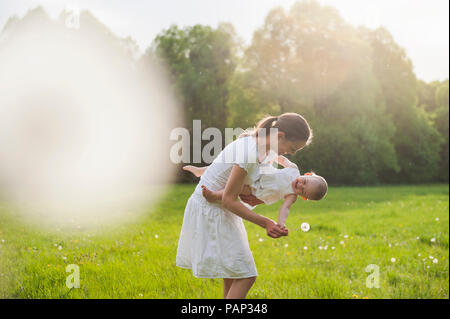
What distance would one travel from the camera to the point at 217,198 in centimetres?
198

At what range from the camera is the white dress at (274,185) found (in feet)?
6.17

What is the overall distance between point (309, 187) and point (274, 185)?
0.17 metres

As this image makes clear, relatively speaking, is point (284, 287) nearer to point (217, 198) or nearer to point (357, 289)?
point (357, 289)

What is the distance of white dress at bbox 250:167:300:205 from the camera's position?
6.17ft

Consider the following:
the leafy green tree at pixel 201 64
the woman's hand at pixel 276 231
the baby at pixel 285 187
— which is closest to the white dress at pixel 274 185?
the baby at pixel 285 187

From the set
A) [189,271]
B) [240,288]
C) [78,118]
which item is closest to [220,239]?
[240,288]

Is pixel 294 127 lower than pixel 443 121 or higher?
lower

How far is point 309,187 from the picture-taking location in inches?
74.7

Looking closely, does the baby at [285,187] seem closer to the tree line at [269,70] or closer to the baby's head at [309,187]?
the baby's head at [309,187]

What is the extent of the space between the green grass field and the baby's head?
3.19 ft

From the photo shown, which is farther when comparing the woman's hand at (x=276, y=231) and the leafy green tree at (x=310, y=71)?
the leafy green tree at (x=310, y=71)

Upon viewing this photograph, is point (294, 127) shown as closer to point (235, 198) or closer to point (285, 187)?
point (285, 187)

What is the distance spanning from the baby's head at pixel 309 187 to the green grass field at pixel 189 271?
3.19 feet

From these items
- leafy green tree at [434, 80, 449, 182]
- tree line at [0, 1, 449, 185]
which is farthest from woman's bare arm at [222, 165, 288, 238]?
leafy green tree at [434, 80, 449, 182]
